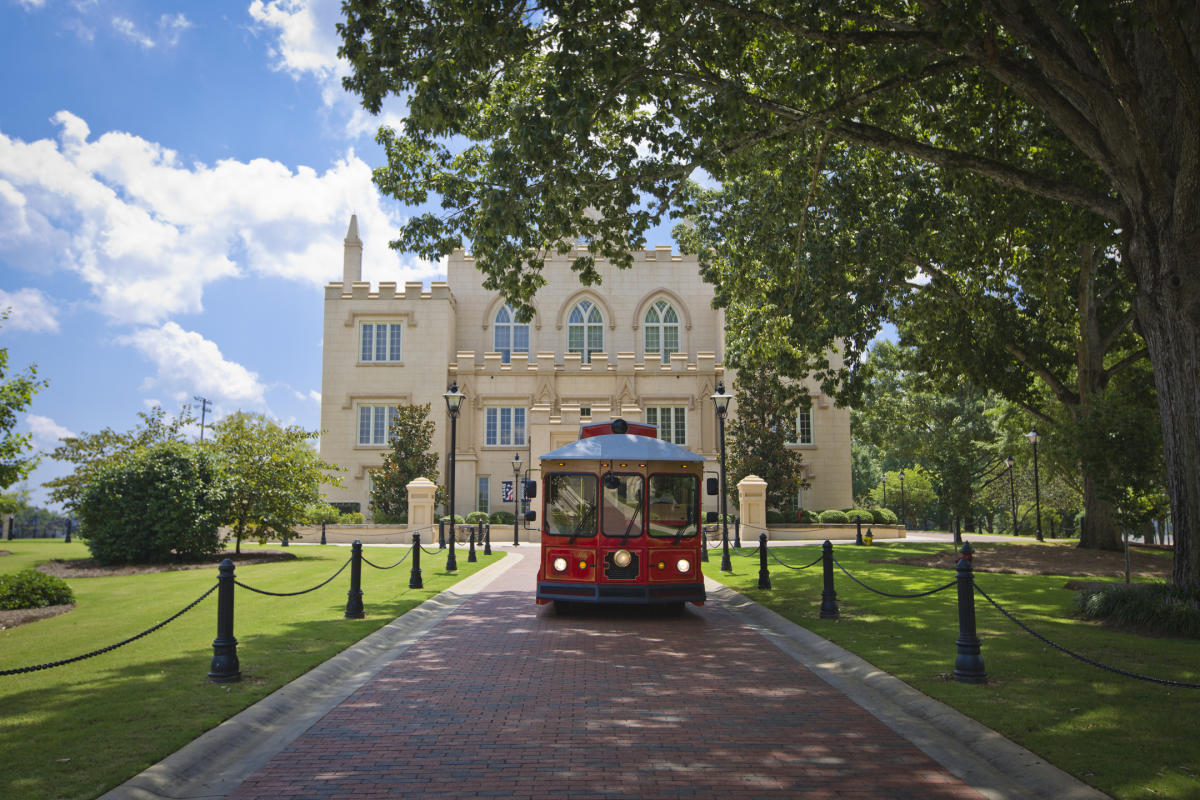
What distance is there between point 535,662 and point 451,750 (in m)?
3.47

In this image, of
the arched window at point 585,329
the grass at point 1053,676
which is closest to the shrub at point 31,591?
the grass at point 1053,676

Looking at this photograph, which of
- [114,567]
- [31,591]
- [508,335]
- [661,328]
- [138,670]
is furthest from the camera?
[661,328]

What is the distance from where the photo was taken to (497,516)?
40.2 meters

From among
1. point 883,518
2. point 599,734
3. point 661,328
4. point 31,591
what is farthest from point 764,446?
point 599,734

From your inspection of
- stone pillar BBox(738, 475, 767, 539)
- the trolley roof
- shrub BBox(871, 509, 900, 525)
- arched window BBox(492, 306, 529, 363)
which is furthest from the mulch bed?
shrub BBox(871, 509, 900, 525)

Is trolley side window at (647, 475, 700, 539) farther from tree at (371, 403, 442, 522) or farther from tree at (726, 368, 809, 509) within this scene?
tree at (371, 403, 442, 522)

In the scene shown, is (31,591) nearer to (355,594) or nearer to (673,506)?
(355,594)

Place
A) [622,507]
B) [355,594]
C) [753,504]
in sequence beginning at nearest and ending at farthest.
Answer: [355,594] < [622,507] < [753,504]

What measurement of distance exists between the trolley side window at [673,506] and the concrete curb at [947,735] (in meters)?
2.94

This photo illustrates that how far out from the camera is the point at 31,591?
44.7 ft

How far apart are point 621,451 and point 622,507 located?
872 mm

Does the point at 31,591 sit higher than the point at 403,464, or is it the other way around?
the point at 403,464

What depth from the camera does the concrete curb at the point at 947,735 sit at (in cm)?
532

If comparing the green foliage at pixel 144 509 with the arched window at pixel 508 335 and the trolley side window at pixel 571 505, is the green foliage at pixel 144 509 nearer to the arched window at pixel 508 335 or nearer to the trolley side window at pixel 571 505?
the trolley side window at pixel 571 505
